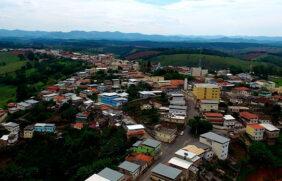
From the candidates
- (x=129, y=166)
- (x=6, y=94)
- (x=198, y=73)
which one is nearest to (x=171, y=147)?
(x=129, y=166)

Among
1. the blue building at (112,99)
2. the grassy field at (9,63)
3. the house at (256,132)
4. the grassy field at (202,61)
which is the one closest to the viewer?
the house at (256,132)

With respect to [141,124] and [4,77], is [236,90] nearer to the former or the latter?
[141,124]

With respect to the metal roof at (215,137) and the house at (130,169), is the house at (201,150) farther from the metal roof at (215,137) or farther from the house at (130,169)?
the house at (130,169)

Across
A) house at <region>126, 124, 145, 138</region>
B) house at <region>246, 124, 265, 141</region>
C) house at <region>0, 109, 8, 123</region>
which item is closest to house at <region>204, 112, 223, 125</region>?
house at <region>246, 124, 265, 141</region>

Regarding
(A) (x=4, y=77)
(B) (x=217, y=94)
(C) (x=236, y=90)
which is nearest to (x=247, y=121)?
(B) (x=217, y=94)

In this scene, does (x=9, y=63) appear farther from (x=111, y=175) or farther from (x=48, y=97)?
(x=111, y=175)

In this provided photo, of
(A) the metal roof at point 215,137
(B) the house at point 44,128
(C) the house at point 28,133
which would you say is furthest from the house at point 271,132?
(C) the house at point 28,133
